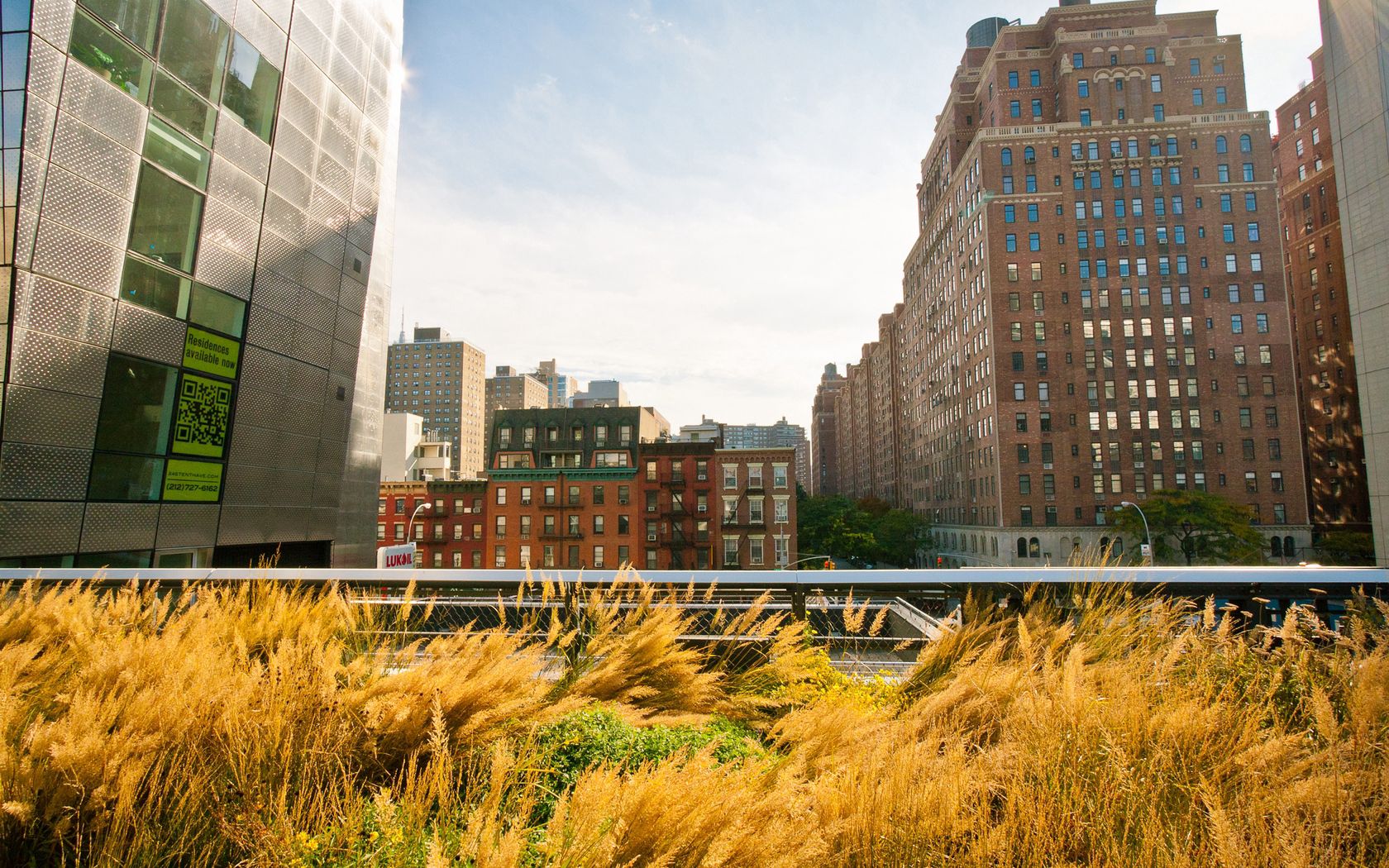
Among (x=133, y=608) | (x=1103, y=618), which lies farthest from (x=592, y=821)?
(x=133, y=608)

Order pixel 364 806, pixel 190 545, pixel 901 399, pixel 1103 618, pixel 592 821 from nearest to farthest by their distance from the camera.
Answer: pixel 592 821, pixel 364 806, pixel 1103 618, pixel 190 545, pixel 901 399

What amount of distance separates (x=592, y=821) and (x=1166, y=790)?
197cm

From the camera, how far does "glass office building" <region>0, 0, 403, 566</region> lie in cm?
1331

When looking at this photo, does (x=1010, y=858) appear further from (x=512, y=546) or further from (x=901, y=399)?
(x=901, y=399)

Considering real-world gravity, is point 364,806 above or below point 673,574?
below

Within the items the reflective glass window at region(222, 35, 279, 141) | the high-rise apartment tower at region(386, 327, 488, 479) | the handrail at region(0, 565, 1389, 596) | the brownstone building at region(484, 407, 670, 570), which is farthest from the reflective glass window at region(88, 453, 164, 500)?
the high-rise apartment tower at region(386, 327, 488, 479)

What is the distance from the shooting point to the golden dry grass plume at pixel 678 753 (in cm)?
Result: 198

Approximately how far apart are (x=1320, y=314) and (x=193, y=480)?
11372 cm

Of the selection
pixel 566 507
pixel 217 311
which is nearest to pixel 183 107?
pixel 217 311

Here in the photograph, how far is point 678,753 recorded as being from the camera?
251 cm

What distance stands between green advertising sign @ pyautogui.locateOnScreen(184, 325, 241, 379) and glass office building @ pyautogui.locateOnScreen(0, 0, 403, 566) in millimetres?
51

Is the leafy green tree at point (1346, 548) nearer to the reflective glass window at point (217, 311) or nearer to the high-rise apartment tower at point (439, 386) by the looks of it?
the reflective glass window at point (217, 311)

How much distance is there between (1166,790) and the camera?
7.47 ft

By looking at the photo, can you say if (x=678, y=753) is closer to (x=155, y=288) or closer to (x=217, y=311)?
(x=155, y=288)
